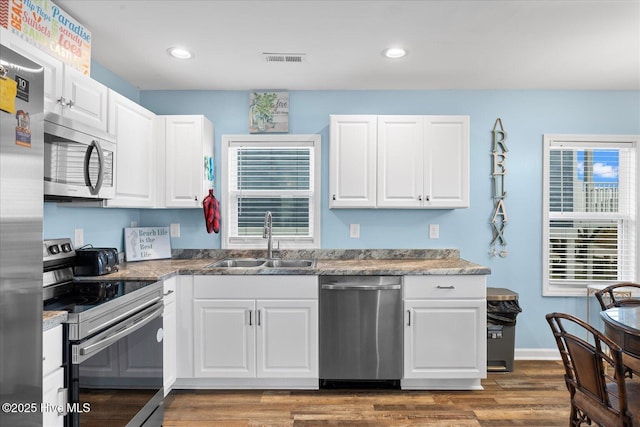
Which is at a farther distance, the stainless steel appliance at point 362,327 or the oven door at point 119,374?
the stainless steel appliance at point 362,327

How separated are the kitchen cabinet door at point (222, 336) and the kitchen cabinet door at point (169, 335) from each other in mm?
149

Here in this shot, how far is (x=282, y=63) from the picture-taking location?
2824mm

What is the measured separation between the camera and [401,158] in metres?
3.12

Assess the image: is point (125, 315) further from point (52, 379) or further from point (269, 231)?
point (269, 231)

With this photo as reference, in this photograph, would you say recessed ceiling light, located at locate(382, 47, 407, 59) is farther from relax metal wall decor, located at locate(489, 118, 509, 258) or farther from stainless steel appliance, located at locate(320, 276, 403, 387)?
stainless steel appliance, located at locate(320, 276, 403, 387)

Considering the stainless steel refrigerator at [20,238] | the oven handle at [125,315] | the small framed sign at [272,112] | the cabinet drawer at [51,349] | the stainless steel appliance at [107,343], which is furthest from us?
the small framed sign at [272,112]

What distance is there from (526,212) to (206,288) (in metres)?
2.86

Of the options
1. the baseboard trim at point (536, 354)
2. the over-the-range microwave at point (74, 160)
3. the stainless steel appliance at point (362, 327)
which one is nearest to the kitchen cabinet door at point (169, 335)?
the over-the-range microwave at point (74, 160)

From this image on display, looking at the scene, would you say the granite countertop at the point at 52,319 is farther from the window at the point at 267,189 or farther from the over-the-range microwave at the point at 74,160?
the window at the point at 267,189

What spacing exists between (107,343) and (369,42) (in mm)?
2282

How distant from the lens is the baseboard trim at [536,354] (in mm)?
3406

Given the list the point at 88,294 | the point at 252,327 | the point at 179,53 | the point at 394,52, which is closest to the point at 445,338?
the point at 252,327

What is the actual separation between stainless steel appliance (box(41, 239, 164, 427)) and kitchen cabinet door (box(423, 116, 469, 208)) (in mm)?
2234

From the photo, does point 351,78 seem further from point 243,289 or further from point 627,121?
point 627,121
